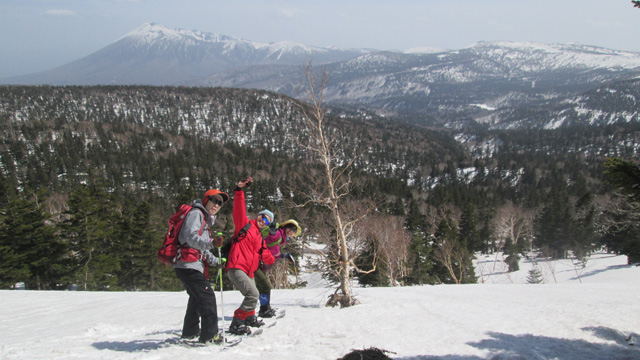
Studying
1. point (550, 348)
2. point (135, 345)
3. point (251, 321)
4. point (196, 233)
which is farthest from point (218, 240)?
point (550, 348)

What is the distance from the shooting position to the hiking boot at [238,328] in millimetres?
5389

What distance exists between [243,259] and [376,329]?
9.00 feet

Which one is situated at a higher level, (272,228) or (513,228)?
(272,228)

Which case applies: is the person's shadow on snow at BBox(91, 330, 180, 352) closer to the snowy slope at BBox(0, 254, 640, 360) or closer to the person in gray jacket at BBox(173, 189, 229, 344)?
the snowy slope at BBox(0, 254, 640, 360)

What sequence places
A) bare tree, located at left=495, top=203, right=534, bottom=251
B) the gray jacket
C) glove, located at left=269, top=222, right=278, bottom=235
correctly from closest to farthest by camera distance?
the gray jacket, glove, located at left=269, top=222, right=278, bottom=235, bare tree, located at left=495, top=203, right=534, bottom=251

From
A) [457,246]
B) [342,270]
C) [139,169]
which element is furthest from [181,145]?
[342,270]

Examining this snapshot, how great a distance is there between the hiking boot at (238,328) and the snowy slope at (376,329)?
0.21 meters

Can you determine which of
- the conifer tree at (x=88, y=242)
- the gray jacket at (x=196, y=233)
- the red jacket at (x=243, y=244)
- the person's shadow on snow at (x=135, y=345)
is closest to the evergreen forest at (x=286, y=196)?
the conifer tree at (x=88, y=242)

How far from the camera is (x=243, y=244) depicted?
544 cm

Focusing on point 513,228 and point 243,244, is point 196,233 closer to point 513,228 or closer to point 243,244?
point 243,244

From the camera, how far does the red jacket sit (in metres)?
5.26

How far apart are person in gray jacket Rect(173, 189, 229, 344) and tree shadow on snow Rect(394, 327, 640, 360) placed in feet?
9.27

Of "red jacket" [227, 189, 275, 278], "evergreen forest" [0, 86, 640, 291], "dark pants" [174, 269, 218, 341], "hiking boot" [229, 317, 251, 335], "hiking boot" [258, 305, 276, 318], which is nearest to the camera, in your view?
"dark pants" [174, 269, 218, 341]

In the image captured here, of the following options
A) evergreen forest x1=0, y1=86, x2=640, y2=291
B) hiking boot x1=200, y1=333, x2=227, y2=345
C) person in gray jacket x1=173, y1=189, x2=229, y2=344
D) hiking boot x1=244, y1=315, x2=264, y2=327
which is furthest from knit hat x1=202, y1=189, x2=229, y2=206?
evergreen forest x1=0, y1=86, x2=640, y2=291
